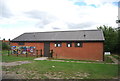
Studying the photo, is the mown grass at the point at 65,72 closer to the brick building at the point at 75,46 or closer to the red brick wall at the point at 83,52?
the red brick wall at the point at 83,52

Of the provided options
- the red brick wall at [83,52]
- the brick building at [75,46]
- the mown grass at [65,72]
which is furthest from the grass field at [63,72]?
the brick building at [75,46]

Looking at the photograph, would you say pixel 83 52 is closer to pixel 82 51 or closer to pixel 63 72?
pixel 82 51

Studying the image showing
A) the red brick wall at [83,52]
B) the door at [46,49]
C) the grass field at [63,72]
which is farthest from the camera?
the door at [46,49]

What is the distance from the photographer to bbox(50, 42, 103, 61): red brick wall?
14836mm

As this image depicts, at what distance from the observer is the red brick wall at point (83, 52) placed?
1484cm

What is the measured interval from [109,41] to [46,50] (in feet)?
56.8

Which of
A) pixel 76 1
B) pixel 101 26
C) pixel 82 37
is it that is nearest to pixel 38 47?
pixel 82 37

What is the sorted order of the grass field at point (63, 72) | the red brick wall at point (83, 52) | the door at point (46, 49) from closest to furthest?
the grass field at point (63, 72), the red brick wall at point (83, 52), the door at point (46, 49)

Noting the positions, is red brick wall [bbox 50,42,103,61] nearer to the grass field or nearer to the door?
the door

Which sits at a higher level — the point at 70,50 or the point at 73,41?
the point at 73,41

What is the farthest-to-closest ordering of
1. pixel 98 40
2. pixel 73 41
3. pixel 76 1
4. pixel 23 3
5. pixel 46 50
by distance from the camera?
pixel 46 50
pixel 73 41
pixel 98 40
pixel 23 3
pixel 76 1

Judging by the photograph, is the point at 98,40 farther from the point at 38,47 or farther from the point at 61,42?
the point at 38,47

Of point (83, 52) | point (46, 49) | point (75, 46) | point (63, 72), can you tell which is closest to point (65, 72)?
point (63, 72)

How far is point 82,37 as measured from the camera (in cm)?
1628
